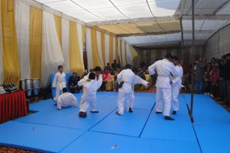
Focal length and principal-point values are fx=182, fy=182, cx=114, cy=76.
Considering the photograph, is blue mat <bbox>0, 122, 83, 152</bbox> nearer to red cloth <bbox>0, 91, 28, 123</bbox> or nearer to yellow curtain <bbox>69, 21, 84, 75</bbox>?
red cloth <bbox>0, 91, 28, 123</bbox>

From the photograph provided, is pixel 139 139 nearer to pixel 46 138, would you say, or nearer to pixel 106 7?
pixel 46 138

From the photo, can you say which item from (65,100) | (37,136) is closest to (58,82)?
(65,100)

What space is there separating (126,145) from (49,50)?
5024 millimetres

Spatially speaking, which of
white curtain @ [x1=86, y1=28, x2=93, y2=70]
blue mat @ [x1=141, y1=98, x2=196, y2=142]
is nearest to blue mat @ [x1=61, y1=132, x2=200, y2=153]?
blue mat @ [x1=141, y1=98, x2=196, y2=142]

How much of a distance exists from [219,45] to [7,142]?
398 inches

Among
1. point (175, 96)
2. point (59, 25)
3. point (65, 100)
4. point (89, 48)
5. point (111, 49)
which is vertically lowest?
point (65, 100)

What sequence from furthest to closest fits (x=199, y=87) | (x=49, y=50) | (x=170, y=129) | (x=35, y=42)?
(x=199, y=87) → (x=49, y=50) → (x=35, y=42) → (x=170, y=129)

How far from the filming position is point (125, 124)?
12.1 feet

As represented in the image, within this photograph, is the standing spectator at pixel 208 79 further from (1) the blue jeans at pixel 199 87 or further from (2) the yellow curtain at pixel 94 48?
(2) the yellow curtain at pixel 94 48

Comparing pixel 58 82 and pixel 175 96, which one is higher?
pixel 58 82

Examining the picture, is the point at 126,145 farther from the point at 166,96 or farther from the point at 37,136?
the point at 166,96

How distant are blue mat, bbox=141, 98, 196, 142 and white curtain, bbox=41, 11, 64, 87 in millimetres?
4147

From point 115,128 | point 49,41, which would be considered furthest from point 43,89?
point 115,128

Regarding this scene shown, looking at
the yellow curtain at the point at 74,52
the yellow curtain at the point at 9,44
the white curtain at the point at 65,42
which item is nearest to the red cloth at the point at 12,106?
the yellow curtain at the point at 9,44
